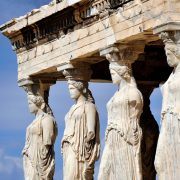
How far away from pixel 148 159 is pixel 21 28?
424cm

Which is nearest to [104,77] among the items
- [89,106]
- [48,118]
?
[48,118]

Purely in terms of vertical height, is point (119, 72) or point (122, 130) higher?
point (119, 72)

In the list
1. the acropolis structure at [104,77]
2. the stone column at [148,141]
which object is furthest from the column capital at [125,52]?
the stone column at [148,141]

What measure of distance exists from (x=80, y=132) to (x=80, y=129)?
0.07 meters

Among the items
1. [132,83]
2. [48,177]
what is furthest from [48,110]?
[132,83]

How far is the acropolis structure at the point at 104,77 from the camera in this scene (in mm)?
17906

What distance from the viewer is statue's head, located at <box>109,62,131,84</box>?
1955 cm

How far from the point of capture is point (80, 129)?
2125 centimetres

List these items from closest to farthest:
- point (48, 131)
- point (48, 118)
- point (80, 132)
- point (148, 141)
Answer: point (80, 132)
point (148, 141)
point (48, 131)
point (48, 118)

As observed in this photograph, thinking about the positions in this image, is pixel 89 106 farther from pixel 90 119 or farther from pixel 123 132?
pixel 123 132

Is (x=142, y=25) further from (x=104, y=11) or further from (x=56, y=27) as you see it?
(x=56, y=27)

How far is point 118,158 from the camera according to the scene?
19.4 meters

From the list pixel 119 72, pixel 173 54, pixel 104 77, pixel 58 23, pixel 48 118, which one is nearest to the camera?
pixel 173 54

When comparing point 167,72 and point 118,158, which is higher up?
point 167,72
